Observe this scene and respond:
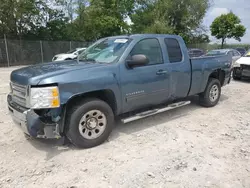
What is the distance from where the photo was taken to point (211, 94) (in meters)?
5.93

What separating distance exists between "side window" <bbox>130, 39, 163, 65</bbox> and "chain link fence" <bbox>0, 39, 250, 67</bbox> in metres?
17.9

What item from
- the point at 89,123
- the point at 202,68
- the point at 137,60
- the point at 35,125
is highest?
the point at 137,60

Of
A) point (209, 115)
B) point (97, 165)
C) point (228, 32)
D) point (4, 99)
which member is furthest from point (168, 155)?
point (228, 32)

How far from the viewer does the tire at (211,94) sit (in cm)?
578

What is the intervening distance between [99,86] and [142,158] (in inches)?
52.0

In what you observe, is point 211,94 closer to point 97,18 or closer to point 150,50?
point 150,50

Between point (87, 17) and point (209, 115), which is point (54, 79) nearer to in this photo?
point (209, 115)

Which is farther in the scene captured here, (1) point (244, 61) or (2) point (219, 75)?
(1) point (244, 61)

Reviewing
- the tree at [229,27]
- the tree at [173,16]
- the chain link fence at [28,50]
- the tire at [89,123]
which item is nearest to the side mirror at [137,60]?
the tire at [89,123]

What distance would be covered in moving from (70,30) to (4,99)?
19.8m

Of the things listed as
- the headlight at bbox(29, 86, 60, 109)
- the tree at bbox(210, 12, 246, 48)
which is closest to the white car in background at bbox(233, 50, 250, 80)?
the headlight at bbox(29, 86, 60, 109)

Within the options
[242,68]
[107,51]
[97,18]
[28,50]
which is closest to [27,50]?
[28,50]

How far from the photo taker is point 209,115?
5.33 meters

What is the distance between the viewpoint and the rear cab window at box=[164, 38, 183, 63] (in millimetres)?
4660
